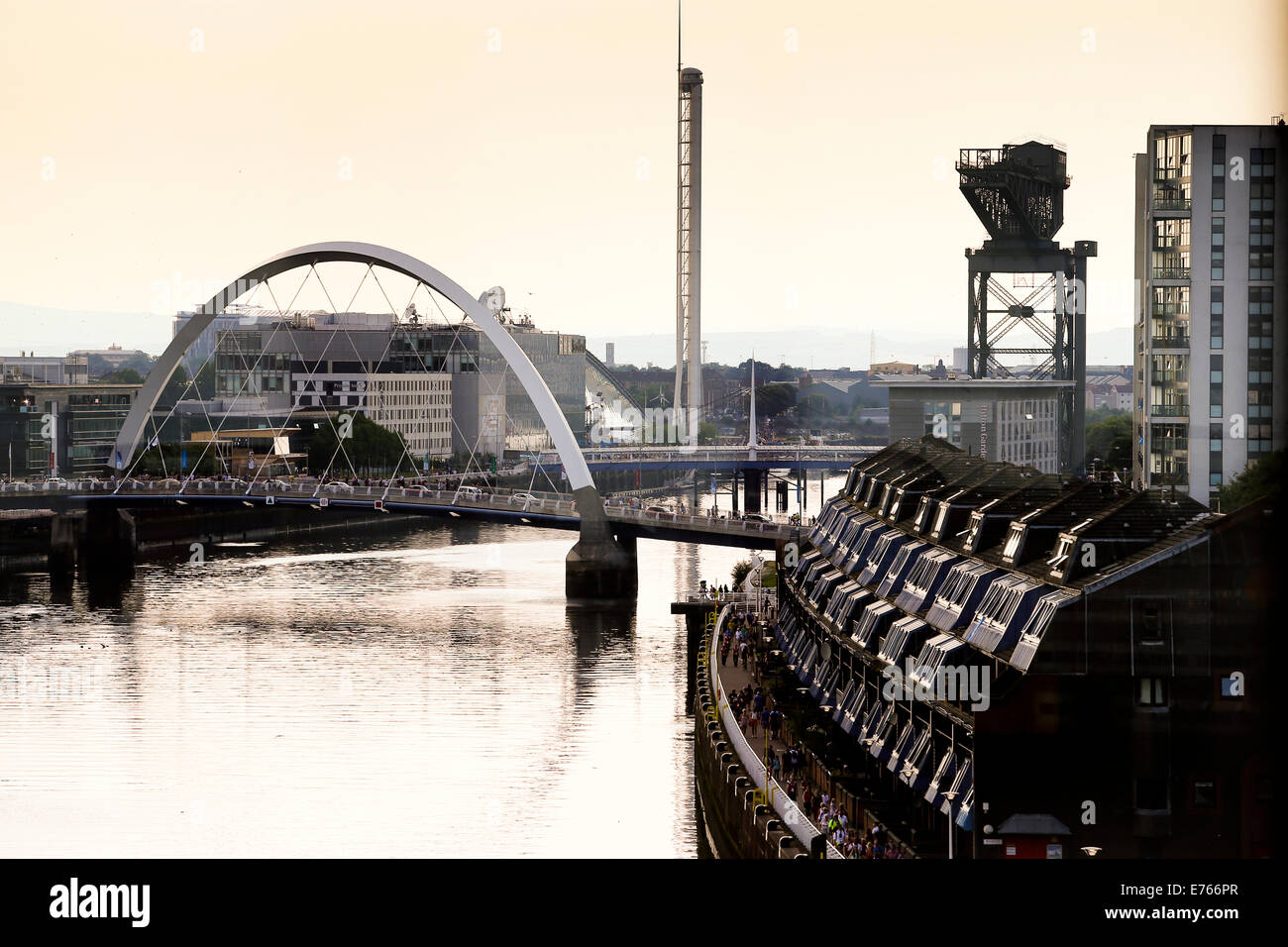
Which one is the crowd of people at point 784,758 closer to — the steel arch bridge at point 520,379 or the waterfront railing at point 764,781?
the waterfront railing at point 764,781

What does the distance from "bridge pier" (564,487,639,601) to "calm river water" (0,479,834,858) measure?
82cm

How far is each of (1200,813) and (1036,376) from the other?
4.82m

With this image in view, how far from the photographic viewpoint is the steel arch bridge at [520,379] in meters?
30.9

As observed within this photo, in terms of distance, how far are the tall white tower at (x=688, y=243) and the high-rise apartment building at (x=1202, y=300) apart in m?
54.0

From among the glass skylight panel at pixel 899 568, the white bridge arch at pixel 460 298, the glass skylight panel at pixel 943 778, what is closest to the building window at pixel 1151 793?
the glass skylight panel at pixel 943 778

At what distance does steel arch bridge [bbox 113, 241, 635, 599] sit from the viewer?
30938 millimetres

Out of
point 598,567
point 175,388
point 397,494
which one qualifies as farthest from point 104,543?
point 175,388

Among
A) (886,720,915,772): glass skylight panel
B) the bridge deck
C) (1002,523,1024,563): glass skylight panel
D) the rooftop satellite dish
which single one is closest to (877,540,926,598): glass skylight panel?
(1002,523,1024,563): glass skylight panel

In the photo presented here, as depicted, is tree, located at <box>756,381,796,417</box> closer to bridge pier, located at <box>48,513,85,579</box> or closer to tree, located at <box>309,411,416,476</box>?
tree, located at <box>309,411,416,476</box>

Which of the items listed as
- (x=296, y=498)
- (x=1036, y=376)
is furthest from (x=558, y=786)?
(x=296, y=498)

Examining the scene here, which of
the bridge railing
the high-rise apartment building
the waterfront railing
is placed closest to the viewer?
the waterfront railing

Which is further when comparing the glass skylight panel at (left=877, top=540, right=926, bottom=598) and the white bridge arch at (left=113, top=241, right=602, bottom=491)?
the white bridge arch at (left=113, top=241, right=602, bottom=491)

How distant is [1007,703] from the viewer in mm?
9609

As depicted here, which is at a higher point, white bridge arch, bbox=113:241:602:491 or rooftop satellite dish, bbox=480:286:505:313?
rooftop satellite dish, bbox=480:286:505:313
